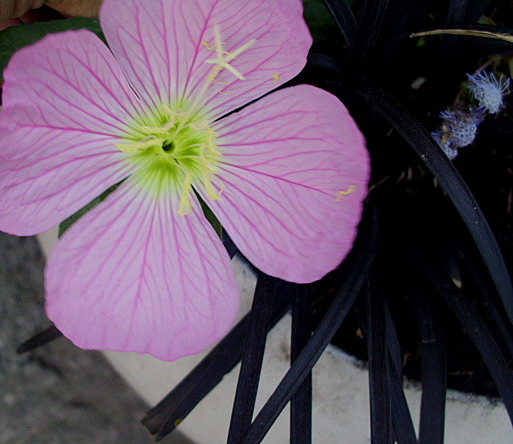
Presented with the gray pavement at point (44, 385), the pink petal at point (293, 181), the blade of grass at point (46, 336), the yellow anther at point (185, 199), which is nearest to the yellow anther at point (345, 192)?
the pink petal at point (293, 181)

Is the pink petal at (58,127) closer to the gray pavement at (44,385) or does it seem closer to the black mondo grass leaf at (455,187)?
the black mondo grass leaf at (455,187)

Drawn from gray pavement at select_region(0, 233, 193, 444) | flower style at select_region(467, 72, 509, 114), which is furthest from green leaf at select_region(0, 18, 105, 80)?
gray pavement at select_region(0, 233, 193, 444)

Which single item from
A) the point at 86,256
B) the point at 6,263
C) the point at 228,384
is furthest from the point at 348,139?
the point at 6,263

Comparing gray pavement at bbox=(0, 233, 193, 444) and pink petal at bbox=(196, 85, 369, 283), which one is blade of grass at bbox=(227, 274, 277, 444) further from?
gray pavement at bbox=(0, 233, 193, 444)

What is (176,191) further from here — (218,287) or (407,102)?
(407,102)

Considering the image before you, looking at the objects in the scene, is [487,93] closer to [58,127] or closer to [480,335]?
[480,335]

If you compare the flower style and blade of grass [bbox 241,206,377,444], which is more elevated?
the flower style
